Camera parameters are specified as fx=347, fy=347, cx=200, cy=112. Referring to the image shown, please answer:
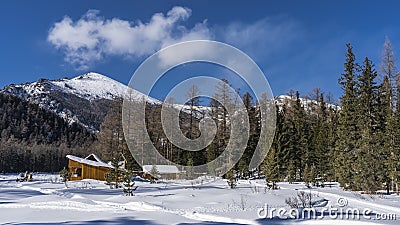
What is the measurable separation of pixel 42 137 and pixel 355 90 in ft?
369

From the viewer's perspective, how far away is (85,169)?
108 ft

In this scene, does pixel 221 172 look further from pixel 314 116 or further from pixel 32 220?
pixel 32 220

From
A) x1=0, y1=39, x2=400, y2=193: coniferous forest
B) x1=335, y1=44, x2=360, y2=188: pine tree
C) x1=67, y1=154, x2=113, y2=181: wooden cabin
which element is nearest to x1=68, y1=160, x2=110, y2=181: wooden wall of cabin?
x1=67, y1=154, x2=113, y2=181: wooden cabin

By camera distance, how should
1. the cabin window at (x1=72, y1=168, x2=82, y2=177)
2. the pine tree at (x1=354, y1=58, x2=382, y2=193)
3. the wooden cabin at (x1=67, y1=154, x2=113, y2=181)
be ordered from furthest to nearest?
the cabin window at (x1=72, y1=168, x2=82, y2=177) → the wooden cabin at (x1=67, y1=154, x2=113, y2=181) → the pine tree at (x1=354, y1=58, x2=382, y2=193)

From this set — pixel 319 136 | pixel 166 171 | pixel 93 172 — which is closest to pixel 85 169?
pixel 93 172

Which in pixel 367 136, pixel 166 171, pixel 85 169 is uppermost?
pixel 367 136

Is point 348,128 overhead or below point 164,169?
overhead

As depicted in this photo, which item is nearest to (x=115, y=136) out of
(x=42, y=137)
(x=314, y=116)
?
(x=314, y=116)

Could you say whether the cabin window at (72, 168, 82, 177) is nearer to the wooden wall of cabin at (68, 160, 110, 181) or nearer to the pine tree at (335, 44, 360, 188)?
the wooden wall of cabin at (68, 160, 110, 181)

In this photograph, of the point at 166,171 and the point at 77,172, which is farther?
the point at 166,171

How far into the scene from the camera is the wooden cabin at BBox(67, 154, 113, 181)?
108 feet

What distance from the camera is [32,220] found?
27.6 feet

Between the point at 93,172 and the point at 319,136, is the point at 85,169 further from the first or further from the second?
the point at 319,136

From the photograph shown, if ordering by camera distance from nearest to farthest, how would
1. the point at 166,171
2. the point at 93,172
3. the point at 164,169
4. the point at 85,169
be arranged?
the point at 85,169 < the point at 93,172 < the point at 166,171 < the point at 164,169
